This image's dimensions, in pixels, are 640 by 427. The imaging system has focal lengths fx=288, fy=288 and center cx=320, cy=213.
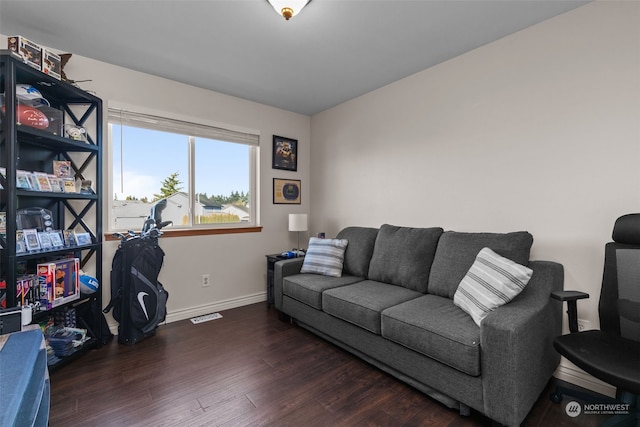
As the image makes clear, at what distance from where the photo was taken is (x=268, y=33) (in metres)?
2.17

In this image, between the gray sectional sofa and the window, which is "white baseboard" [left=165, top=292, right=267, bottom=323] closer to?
the gray sectional sofa

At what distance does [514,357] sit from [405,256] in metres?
1.21

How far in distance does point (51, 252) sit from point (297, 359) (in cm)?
192

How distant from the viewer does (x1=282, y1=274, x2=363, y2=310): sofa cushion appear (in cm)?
251

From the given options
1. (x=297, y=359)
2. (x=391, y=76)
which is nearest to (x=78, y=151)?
(x=297, y=359)

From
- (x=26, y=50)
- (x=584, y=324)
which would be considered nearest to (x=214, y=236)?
(x=26, y=50)

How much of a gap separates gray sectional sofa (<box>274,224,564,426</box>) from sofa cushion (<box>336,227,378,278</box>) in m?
0.01

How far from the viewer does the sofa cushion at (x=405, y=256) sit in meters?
2.44

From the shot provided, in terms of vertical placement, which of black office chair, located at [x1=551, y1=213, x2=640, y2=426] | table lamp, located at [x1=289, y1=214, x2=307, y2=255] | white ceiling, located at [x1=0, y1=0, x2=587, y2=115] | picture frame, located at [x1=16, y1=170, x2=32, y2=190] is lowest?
black office chair, located at [x1=551, y1=213, x2=640, y2=426]

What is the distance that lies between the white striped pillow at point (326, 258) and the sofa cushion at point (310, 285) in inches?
2.7

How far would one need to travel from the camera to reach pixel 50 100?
2350 mm

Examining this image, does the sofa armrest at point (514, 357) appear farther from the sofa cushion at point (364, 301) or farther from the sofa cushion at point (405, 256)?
the sofa cushion at point (405, 256)

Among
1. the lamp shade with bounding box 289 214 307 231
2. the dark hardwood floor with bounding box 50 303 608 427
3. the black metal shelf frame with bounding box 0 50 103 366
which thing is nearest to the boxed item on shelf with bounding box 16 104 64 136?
the black metal shelf frame with bounding box 0 50 103 366

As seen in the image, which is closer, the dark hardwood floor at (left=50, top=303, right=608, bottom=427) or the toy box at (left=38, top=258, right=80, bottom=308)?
the dark hardwood floor at (left=50, top=303, right=608, bottom=427)
